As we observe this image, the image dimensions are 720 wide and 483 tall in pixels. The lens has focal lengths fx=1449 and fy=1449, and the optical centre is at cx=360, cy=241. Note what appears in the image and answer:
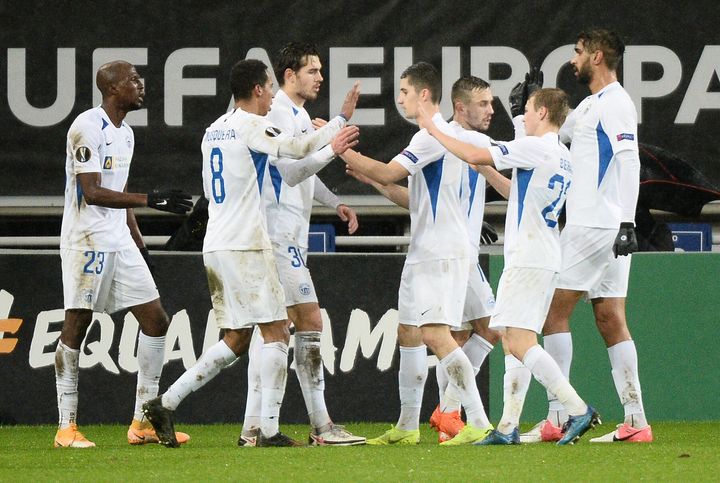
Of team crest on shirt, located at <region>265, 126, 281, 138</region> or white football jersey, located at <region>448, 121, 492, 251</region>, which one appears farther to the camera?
white football jersey, located at <region>448, 121, 492, 251</region>

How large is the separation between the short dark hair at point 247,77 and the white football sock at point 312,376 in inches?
53.3

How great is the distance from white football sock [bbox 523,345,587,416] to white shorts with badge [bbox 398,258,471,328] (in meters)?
0.52

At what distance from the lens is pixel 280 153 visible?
737cm

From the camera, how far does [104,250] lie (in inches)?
325

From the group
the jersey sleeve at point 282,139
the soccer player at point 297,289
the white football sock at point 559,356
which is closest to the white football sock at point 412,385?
the soccer player at point 297,289

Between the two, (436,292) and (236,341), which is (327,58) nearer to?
(436,292)

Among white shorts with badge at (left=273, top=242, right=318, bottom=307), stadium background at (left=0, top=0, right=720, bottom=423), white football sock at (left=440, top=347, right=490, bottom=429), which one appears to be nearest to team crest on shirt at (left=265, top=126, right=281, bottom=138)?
white shorts with badge at (left=273, top=242, right=318, bottom=307)

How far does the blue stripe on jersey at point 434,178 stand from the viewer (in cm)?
771

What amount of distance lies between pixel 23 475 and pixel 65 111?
5.77 meters

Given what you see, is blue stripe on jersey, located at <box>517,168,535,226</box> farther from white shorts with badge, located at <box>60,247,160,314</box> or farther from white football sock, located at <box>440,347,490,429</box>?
white shorts with badge, located at <box>60,247,160,314</box>

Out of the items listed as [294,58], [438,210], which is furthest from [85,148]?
[438,210]

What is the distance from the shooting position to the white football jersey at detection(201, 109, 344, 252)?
24.4ft

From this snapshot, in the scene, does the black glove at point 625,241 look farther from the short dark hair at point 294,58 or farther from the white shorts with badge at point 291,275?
the short dark hair at point 294,58

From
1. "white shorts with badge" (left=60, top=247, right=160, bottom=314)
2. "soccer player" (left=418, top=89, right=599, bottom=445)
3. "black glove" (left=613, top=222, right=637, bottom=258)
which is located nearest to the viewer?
"soccer player" (left=418, top=89, right=599, bottom=445)
